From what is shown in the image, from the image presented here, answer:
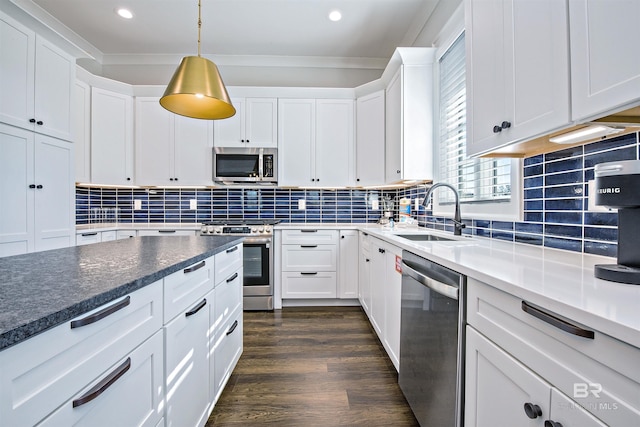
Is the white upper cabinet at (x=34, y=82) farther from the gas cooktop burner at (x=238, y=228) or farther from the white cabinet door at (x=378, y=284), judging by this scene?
the white cabinet door at (x=378, y=284)

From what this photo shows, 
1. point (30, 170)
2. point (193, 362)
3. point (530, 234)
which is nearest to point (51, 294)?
point (193, 362)

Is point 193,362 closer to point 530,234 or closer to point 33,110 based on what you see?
point 530,234

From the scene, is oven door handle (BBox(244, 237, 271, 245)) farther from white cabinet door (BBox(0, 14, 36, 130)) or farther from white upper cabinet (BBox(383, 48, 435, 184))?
white cabinet door (BBox(0, 14, 36, 130))

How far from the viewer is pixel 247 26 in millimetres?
3150

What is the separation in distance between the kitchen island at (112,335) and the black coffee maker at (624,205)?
4.26ft

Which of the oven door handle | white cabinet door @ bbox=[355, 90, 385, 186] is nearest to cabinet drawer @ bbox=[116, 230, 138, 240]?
the oven door handle

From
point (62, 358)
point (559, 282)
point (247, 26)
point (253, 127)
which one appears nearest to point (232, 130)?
point (253, 127)

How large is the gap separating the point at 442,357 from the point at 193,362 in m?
1.04

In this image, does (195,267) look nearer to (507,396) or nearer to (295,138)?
(507,396)

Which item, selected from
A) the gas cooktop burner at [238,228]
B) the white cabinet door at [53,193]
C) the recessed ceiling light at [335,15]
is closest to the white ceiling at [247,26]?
the recessed ceiling light at [335,15]

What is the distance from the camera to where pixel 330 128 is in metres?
3.48

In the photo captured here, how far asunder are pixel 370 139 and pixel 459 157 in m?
1.23

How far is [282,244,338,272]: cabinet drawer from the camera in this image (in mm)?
3271

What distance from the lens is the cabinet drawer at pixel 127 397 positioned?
0.64 metres
